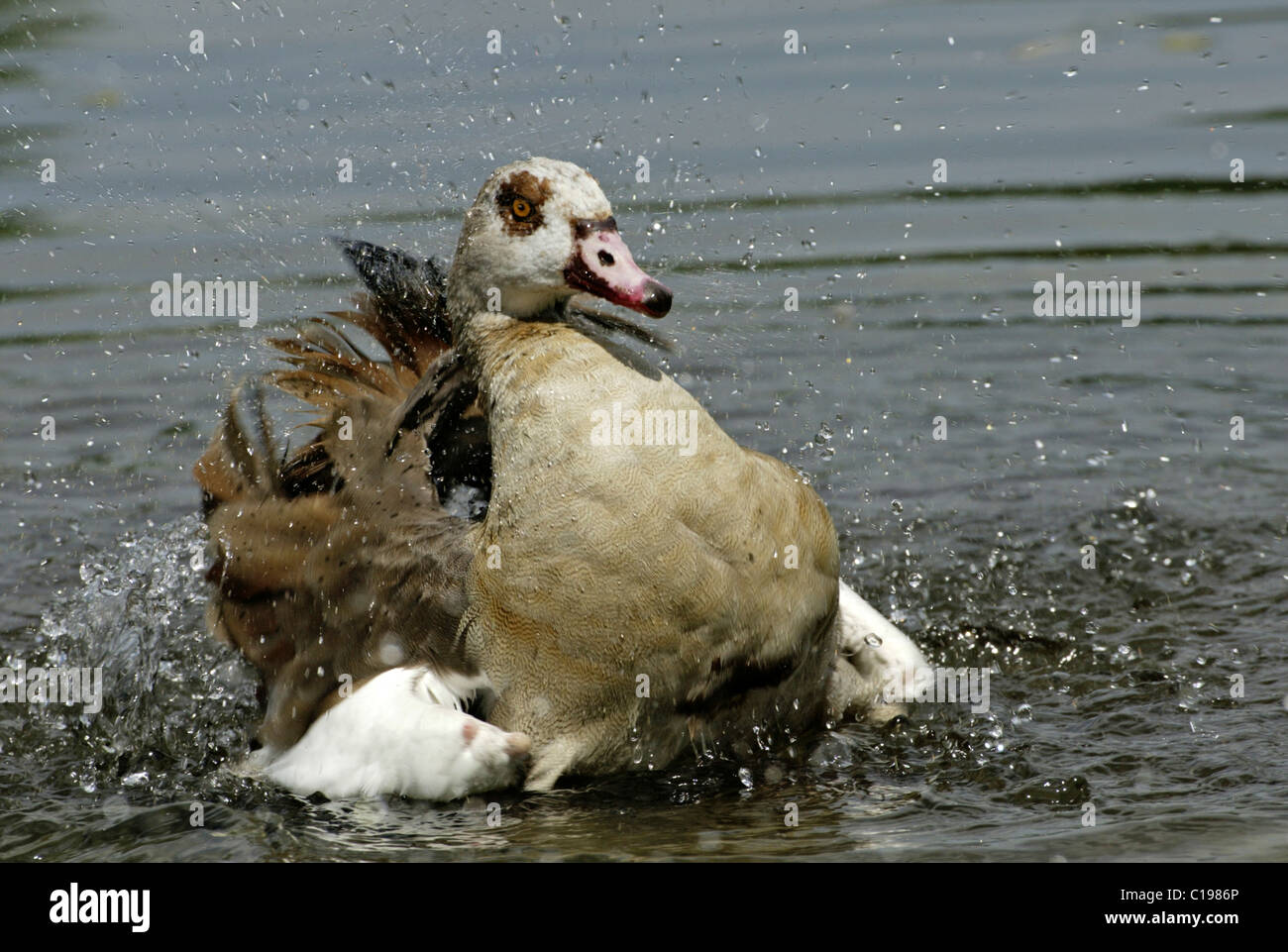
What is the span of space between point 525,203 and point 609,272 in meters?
0.34

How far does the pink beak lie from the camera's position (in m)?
4.30

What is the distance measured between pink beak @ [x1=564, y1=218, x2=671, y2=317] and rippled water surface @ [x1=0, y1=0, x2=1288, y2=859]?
1.33 metres

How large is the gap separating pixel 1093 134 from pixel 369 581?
21.5ft

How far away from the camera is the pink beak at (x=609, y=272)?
430cm

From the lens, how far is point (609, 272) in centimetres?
436

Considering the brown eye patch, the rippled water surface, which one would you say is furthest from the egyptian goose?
the rippled water surface

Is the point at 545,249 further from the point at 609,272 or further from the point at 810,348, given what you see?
the point at 810,348

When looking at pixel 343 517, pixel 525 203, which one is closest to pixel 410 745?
pixel 343 517

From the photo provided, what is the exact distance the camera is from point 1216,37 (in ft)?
33.9

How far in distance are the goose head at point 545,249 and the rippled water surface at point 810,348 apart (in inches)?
54.0

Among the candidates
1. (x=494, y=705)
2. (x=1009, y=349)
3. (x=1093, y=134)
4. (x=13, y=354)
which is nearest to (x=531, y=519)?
(x=494, y=705)

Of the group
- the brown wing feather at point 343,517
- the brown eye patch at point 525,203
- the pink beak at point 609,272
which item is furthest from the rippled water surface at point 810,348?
the brown eye patch at point 525,203

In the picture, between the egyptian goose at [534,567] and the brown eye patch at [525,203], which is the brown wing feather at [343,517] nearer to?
the egyptian goose at [534,567]

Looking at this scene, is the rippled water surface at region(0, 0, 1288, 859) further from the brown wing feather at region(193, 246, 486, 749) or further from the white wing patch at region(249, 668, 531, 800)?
the brown wing feather at region(193, 246, 486, 749)
